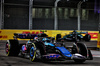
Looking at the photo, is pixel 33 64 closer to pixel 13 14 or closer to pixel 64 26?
pixel 13 14

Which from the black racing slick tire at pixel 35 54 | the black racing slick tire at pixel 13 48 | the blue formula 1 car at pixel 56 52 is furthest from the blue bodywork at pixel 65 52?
the black racing slick tire at pixel 13 48

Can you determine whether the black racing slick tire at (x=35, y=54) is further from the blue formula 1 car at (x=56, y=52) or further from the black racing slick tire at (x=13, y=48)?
the black racing slick tire at (x=13, y=48)

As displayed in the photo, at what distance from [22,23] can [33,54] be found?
22848 mm

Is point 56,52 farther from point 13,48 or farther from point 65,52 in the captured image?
point 13,48

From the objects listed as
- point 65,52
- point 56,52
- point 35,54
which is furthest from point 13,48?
point 65,52

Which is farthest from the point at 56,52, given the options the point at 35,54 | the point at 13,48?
the point at 13,48

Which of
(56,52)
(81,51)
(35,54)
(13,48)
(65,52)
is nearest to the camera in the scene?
(65,52)

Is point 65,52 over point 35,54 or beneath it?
over

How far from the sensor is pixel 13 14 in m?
31.3

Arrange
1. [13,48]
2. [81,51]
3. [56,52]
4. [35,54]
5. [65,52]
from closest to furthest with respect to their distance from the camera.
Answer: [65,52]
[56,52]
[35,54]
[81,51]
[13,48]

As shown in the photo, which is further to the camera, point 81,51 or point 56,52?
point 81,51

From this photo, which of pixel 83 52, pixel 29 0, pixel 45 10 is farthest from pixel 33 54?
pixel 45 10

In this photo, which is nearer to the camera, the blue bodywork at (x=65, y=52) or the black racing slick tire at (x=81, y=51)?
the blue bodywork at (x=65, y=52)

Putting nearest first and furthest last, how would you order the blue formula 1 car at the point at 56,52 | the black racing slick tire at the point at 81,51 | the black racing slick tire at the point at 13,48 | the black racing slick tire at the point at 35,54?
the blue formula 1 car at the point at 56,52 < the black racing slick tire at the point at 35,54 < the black racing slick tire at the point at 81,51 < the black racing slick tire at the point at 13,48
